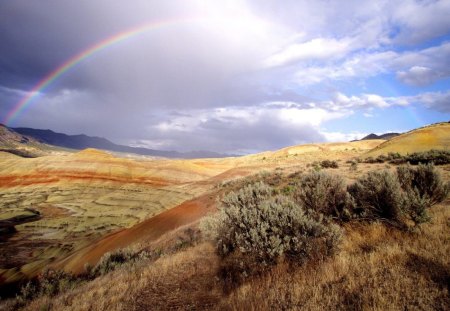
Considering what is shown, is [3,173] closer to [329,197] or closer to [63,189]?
[63,189]

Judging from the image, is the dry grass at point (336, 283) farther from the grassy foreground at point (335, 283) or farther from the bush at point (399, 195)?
the bush at point (399, 195)

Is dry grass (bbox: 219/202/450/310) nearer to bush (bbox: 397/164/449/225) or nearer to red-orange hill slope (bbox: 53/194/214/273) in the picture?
bush (bbox: 397/164/449/225)

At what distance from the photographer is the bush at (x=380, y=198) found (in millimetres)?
7480

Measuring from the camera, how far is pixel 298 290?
5066 millimetres

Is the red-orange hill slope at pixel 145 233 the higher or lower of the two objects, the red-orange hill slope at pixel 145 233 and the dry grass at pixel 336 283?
the lower

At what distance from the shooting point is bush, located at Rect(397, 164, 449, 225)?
7215 millimetres

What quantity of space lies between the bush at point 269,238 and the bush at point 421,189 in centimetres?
213

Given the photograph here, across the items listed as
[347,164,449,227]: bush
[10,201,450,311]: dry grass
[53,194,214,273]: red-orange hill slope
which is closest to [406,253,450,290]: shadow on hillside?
[10,201,450,311]: dry grass

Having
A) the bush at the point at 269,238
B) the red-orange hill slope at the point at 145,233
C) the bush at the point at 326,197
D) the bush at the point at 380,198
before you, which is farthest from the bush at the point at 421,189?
the red-orange hill slope at the point at 145,233

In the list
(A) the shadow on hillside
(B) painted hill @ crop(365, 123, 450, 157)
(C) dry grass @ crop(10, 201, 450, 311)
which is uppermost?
(B) painted hill @ crop(365, 123, 450, 157)

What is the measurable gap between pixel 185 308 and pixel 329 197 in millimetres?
5446

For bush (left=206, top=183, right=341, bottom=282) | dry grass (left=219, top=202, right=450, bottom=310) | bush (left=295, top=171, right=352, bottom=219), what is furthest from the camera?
bush (left=295, top=171, right=352, bottom=219)

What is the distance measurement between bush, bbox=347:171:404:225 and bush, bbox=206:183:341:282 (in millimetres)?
1720

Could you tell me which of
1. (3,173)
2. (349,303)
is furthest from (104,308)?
(3,173)
